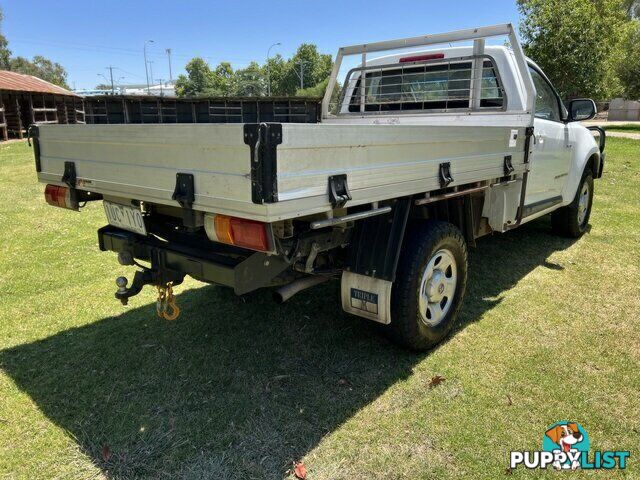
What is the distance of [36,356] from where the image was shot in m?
3.33

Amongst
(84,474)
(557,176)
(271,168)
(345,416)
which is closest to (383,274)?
(345,416)

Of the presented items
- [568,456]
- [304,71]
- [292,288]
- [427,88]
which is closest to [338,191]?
[292,288]

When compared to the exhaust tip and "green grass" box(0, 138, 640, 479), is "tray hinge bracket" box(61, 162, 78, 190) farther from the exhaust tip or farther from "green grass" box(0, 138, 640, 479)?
the exhaust tip

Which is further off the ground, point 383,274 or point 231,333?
point 383,274

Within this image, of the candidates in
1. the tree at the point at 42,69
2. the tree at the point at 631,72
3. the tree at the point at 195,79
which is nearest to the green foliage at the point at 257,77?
the tree at the point at 195,79

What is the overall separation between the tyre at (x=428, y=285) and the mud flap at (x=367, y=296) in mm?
166

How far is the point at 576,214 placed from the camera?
5.86 m

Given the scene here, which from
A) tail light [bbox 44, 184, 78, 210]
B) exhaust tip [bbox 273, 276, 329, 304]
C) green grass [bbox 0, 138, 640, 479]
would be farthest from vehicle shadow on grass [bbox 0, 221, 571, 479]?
tail light [bbox 44, 184, 78, 210]

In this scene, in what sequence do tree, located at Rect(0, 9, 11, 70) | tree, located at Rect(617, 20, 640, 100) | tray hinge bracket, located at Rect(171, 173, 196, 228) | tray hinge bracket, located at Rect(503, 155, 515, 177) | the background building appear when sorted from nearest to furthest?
tray hinge bracket, located at Rect(171, 173, 196, 228), tray hinge bracket, located at Rect(503, 155, 515, 177), the background building, tree, located at Rect(617, 20, 640, 100), tree, located at Rect(0, 9, 11, 70)

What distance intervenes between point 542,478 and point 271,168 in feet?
6.37

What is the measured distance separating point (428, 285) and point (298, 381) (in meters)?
1.06

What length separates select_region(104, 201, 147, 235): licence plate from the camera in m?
2.92

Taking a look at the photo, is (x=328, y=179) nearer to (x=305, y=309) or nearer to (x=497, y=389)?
(x=497, y=389)

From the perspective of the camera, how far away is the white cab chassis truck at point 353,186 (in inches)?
83.9
